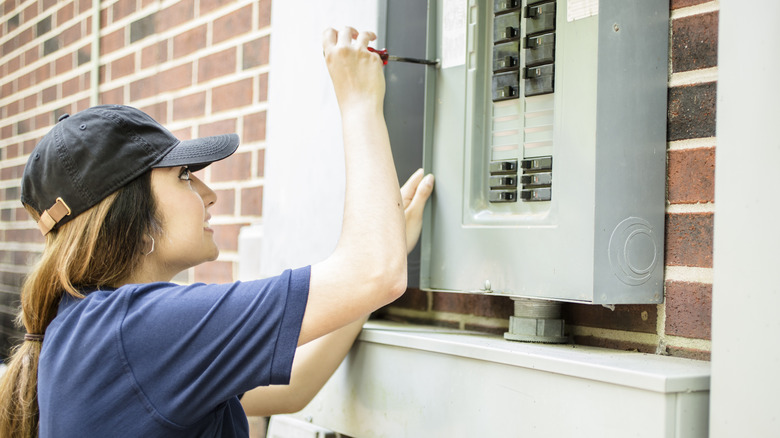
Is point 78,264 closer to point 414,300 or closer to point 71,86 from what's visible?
point 414,300

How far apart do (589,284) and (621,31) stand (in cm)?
38

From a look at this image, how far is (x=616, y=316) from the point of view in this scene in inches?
49.3

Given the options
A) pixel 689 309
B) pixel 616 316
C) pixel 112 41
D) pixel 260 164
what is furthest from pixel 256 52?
pixel 689 309

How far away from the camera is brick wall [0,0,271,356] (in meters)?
2.09

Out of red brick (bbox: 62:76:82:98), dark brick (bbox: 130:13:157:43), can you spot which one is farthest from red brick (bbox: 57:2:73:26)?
dark brick (bbox: 130:13:157:43)

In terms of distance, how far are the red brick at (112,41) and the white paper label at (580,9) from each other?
1.97 m

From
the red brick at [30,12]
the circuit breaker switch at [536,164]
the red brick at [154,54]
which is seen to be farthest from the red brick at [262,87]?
the red brick at [30,12]

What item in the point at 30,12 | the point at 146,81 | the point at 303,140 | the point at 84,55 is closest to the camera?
the point at 303,140

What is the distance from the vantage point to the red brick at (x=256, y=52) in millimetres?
2025

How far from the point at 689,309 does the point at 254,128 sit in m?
1.29

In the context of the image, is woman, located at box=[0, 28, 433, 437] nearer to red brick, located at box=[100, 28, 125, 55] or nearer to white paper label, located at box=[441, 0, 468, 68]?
white paper label, located at box=[441, 0, 468, 68]

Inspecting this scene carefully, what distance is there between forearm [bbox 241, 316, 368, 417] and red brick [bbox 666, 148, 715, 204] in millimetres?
605

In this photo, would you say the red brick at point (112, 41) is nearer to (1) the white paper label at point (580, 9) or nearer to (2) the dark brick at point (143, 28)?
(2) the dark brick at point (143, 28)

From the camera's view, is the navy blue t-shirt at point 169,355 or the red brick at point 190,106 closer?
the navy blue t-shirt at point 169,355
